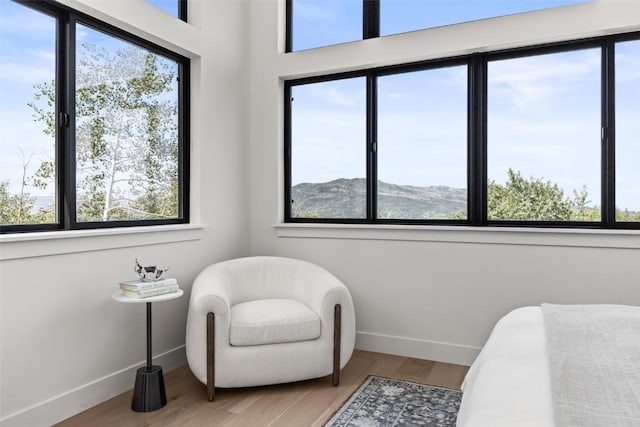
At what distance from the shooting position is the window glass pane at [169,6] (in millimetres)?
2978

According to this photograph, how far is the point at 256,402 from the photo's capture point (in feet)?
8.02

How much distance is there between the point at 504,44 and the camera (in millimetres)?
2873

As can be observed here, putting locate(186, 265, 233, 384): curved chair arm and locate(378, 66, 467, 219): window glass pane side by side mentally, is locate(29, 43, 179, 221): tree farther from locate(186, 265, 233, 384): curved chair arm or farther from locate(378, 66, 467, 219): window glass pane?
locate(378, 66, 467, 219): window glass pane

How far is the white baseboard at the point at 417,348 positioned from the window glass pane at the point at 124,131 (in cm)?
167

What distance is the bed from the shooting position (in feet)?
2.98

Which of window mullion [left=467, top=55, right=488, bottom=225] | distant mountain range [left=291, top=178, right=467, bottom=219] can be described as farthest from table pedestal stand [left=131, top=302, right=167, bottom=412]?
window mullion [left=467, top=55, right=488, bottom=225]

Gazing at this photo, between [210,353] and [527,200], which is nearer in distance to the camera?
[210,353]

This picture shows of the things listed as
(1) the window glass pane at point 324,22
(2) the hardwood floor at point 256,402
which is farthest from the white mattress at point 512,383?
(1) the window glass pane at point 324,22

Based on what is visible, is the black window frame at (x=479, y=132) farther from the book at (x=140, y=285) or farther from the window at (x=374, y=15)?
the book at (x=140, y=285)

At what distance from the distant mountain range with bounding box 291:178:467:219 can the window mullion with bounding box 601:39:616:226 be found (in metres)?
0.84

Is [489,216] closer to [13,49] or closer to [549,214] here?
[549,214]

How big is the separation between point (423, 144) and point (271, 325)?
169 centimetres

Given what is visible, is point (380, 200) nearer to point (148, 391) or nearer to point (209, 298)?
point (209, 298)

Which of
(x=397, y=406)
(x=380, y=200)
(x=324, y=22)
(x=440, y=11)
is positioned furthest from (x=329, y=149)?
(x=397, y=406)
